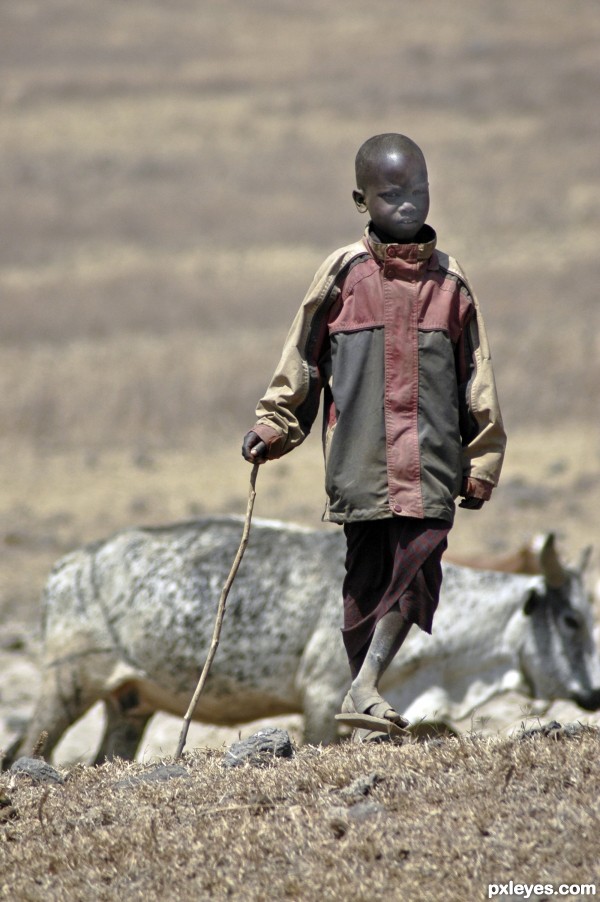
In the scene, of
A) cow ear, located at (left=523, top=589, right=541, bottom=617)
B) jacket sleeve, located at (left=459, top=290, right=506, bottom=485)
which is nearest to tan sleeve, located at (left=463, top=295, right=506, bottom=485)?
jacket sleeve, located at (left=459, top=290, right=506, bottom=485)

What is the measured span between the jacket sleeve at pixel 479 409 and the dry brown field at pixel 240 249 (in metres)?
1.01

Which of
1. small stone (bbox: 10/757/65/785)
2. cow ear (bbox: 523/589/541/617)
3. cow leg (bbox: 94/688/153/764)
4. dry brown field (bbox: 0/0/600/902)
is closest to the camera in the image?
small stone (bbox: 10/757/65/785)

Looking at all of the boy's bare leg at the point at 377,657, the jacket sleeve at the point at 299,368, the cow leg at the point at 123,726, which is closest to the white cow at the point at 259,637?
the cow leg at the point at 123,726

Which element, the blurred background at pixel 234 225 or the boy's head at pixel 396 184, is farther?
the blurred background at pixel 234 225

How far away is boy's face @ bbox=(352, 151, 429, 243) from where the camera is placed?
4.89 m

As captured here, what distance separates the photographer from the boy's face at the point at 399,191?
489 centimetres

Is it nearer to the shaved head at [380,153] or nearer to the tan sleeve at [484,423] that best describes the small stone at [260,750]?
the tan sleeve at [484,423]

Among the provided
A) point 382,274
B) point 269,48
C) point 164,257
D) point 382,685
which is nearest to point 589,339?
point 164,257

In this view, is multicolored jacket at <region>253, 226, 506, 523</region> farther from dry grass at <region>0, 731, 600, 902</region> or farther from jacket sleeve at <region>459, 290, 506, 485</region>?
dry grass at <region>0, 731, 600, 902</region>

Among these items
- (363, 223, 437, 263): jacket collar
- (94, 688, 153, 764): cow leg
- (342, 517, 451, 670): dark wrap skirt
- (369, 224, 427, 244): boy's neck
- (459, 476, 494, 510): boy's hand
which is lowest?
(94, 688, 153, 764): cow leg

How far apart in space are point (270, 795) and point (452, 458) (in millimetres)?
1339

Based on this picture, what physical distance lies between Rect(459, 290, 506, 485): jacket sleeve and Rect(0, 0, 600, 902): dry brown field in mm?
1012

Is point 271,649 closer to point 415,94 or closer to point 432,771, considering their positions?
point 432,771

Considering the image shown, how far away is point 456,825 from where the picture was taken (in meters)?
4.12
